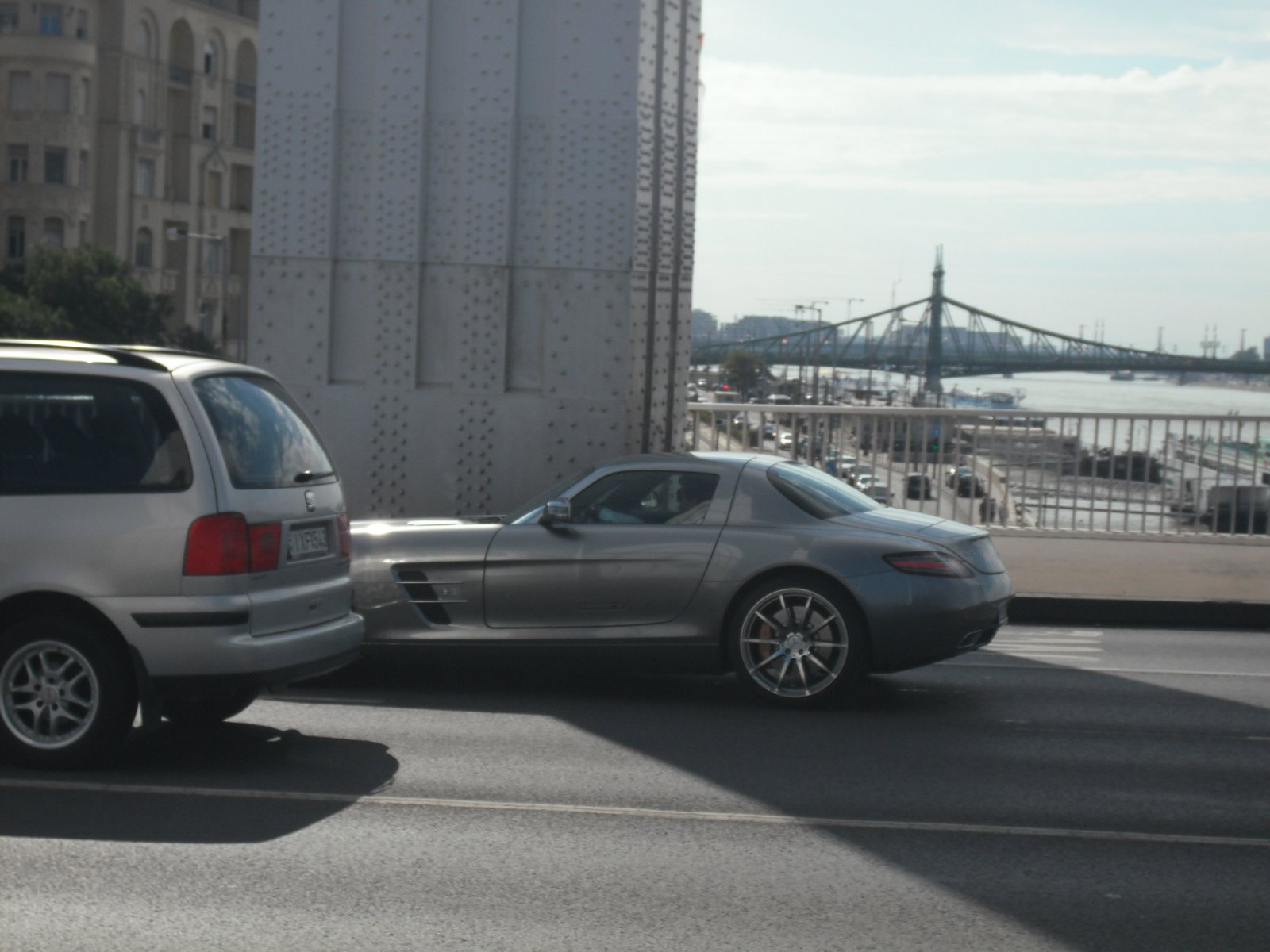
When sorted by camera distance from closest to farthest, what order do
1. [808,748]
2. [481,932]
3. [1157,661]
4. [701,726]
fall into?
[481,932] < [808,748] < [701,726] < [1157,661]

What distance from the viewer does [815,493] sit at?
8.00 meters

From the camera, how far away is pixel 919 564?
7492mm

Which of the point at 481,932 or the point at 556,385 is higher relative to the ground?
the point at 556,385

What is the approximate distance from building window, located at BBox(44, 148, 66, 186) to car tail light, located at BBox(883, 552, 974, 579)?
70.7 metres

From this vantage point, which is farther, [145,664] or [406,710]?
[406,710]

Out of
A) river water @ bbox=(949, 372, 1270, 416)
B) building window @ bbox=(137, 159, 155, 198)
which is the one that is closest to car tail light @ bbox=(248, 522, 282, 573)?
building window @ bbox=(137, 159, 155, 198)

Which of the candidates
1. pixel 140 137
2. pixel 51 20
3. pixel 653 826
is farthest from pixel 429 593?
pixel 140 137

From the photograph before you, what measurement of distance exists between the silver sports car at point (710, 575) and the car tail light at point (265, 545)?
1806 mm

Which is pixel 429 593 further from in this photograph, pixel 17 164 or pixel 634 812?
pixel 17 164

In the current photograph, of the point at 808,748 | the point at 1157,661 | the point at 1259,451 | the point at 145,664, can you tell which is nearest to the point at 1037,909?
the point at 808,748

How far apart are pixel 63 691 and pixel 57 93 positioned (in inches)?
2822

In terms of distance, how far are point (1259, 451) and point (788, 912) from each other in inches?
416

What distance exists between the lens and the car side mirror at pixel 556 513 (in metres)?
7.86

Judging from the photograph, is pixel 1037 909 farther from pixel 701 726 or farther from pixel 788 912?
pixel 701 726
